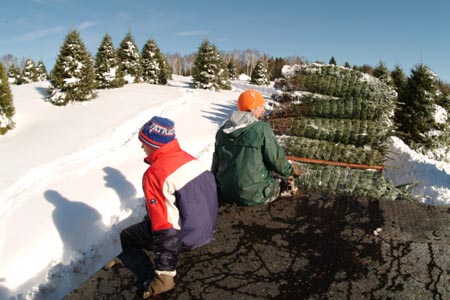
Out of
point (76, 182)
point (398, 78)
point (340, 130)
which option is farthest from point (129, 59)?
point (340, 130)

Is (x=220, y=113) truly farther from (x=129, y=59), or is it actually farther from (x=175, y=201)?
(x=129, y=59)

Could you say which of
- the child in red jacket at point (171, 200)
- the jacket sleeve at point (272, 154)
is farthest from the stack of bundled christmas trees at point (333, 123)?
the child in red jacket at point (171, 200)

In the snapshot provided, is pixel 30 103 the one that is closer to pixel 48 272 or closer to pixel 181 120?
pixel 181 120

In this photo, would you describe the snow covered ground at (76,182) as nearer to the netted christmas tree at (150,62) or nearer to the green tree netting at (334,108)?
the green tree netting at (334,108)

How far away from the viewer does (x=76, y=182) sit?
600 centimetres

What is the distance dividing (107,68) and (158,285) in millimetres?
17984

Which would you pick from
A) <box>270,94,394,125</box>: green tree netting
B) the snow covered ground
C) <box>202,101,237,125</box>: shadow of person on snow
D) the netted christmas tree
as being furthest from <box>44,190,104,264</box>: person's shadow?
the netted christmas tree

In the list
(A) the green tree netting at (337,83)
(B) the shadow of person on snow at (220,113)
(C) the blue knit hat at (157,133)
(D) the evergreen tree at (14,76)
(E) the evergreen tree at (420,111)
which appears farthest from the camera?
(D) the evergreen tree at (14,76)

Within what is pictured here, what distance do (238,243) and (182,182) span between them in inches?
34.4

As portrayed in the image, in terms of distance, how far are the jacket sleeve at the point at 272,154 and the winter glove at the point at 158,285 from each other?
1670 millimetres

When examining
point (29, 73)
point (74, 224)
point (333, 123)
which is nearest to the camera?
point (74, 224)

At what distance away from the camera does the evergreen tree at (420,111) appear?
12500mm

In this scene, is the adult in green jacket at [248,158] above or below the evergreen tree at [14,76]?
above

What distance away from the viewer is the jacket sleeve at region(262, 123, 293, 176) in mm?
3432
